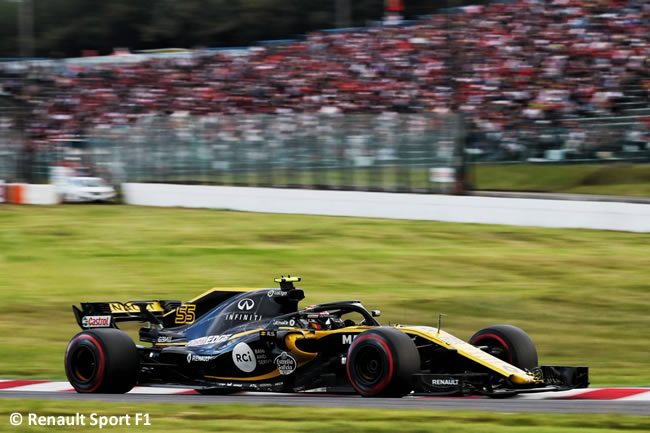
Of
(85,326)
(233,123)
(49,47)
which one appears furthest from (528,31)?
(49,47)

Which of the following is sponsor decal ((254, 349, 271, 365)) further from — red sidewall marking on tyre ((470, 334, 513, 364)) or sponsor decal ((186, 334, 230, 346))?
red sidewall marking on tyre ((470, 334, 513, 364))

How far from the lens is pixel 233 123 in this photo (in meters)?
24.2

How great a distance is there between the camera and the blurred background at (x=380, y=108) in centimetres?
1994

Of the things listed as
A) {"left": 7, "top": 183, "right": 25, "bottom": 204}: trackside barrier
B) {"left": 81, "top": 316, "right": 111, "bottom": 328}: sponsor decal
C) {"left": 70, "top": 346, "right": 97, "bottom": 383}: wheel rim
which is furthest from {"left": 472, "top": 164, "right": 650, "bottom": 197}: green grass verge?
{"left": 70, "top": 346, "right": 97, "bottom": 383}: wheel rim

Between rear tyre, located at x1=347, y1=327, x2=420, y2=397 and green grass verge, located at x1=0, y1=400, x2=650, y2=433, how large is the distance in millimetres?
402

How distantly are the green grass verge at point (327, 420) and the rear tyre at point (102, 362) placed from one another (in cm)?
87

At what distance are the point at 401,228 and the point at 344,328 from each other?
12251 mm

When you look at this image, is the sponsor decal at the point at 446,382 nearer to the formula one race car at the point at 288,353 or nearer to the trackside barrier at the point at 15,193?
the formula one race car at the point at 288,353

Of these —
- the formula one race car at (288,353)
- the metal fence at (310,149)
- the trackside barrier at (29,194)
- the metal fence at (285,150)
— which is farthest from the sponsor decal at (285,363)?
the trackside barrier at (29,194)

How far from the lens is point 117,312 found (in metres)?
9.17

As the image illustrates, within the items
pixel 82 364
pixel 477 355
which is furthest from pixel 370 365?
pixel 82 364

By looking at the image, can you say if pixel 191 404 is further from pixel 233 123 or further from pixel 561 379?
pixel 233 123

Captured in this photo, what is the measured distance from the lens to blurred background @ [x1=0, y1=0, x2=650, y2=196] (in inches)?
785

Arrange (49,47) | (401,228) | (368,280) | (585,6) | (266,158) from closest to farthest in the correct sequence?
(368,280), (401,228), (585,6), (266,158), (49,47)
